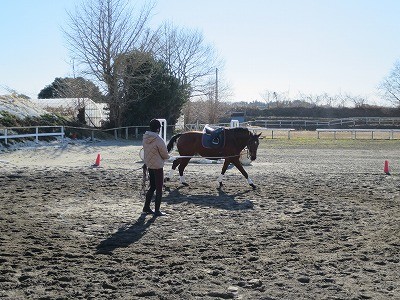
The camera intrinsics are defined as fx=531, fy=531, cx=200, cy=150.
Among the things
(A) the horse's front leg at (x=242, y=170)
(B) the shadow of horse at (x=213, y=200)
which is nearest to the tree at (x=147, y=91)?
(A) the horse's front leg at (x=242, y=170)

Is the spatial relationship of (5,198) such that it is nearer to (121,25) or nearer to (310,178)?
(310,178)

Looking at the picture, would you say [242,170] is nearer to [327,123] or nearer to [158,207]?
[158,207]

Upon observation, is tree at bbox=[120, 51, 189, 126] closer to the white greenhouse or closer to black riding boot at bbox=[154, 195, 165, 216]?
the white greenhouse

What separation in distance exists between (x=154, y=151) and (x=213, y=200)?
242 cm

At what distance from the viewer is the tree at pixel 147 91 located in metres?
38.8

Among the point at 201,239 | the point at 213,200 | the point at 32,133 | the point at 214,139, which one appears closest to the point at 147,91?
the point at 32,133

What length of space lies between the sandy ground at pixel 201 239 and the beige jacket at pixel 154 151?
1.01 meters

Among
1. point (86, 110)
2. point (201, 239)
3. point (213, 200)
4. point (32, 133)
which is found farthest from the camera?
point (86, 110)

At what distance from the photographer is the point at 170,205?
1126 centimetres

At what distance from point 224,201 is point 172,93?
31217 millimetres

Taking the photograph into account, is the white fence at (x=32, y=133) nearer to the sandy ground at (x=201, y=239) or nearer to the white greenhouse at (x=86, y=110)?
the white greenhouse at (x=86, y=110)

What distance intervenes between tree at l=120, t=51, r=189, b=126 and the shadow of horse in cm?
2620

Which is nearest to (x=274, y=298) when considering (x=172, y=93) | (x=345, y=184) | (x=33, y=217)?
(x=33, y=217)

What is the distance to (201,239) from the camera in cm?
812
